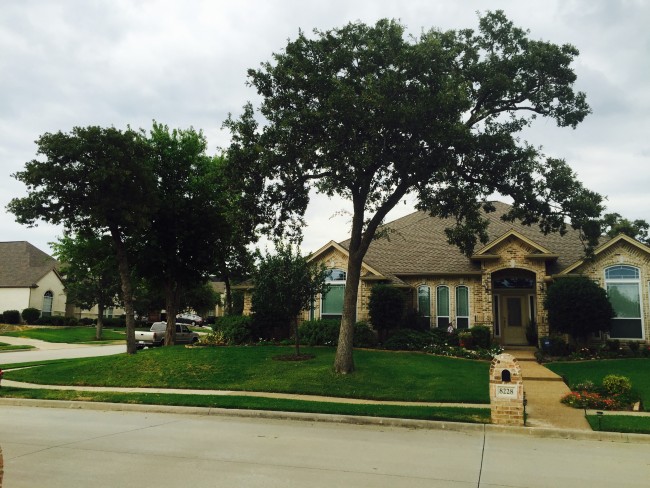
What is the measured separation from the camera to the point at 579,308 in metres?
22.2

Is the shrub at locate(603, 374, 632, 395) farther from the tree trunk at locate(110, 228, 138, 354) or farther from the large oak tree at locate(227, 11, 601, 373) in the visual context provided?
the tree trunk at locate(110, 228, 138, 354)

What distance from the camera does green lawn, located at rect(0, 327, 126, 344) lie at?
4156cm

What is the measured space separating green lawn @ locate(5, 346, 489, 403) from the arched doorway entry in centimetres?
661

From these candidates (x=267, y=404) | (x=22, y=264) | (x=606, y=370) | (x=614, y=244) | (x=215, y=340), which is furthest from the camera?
(x=22, y=264)

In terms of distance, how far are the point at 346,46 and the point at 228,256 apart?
18471mm

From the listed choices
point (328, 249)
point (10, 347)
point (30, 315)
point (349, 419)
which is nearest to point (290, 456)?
point (349, 419)

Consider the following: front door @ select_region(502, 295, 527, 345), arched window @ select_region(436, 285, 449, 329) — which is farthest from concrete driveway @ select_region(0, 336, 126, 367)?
front door @ select_region(502, 295, 527, 345)

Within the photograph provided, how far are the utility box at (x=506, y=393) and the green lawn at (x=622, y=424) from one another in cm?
149

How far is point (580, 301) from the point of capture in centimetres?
2219

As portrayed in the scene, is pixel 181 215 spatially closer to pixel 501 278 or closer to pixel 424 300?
pixel 424 300

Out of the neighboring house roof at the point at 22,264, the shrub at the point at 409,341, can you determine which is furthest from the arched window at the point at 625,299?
the neighboring house roof at the point at 22,264

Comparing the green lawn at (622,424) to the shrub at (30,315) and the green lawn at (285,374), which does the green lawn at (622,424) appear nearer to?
the green lawn at (285,374)

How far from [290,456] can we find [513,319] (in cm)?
2110

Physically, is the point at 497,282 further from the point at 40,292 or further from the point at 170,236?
the point at 40,292
